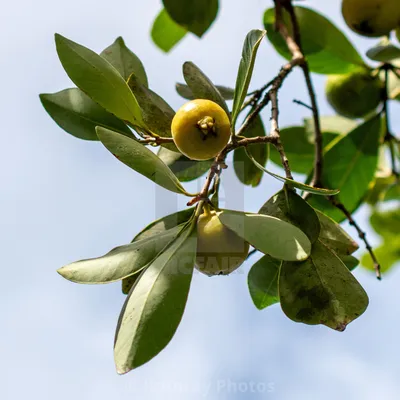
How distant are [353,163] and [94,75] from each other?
1.16 meters

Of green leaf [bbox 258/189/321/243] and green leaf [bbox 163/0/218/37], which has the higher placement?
green leaf [bbox 163/0/218/37]

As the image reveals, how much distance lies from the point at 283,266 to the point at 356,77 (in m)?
1.20

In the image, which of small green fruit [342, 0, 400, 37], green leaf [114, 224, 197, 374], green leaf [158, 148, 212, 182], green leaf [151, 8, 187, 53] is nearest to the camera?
green leaf [114, 224, 197, 374]

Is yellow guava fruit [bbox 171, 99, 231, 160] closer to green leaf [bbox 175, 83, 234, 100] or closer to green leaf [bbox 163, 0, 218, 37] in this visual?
green leaf [bbox 175, 83, 234, 100]

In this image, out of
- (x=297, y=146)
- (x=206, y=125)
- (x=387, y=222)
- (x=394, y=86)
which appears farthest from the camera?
(x=387, y=222)

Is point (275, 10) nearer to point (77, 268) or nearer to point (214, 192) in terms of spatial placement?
point (214, 192)

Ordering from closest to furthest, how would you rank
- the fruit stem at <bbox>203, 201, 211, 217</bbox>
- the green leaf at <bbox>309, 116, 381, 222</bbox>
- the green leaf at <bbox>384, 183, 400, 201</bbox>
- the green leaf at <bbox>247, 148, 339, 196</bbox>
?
the green leaf at <bbox>247, 148, 339, 196</bbox> → the fruit stem at <bbox>203, 201, 211, 217</bbox> → the green leaf at <bbox>309, 116, 381, 222</bbox> → the green leaf at <bbox>384, 183, 400, 201</bbox>

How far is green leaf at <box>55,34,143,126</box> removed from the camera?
1042 mm

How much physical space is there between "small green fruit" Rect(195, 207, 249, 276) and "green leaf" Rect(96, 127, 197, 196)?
0.28 ft

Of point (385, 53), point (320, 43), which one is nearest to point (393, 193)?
point (320, 43)

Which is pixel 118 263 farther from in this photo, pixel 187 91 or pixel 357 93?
pixel 357 93

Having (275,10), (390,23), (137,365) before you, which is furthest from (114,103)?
(390,23)

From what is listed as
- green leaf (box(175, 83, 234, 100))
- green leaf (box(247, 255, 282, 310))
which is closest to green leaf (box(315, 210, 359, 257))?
green leaf (box(247, 255, 282, 310))

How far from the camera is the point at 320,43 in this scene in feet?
6.47
